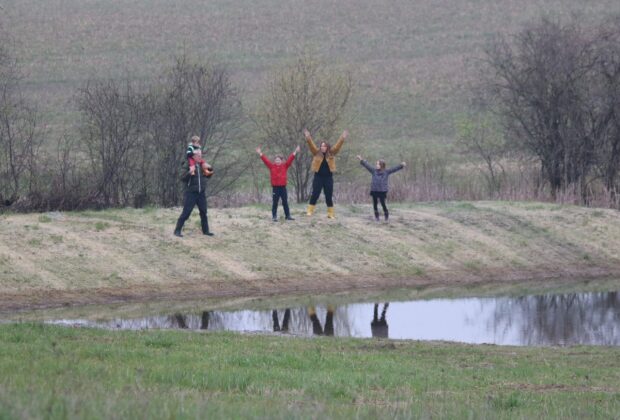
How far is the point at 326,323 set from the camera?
21750 millimetres

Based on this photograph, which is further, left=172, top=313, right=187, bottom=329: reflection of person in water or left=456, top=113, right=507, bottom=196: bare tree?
left=456, top=113, right=507, bottom=196: bare tree

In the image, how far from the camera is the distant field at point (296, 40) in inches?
3059

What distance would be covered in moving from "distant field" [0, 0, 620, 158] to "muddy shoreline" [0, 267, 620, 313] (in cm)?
3544

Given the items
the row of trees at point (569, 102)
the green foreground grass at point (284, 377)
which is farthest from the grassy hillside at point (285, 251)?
the row of trees at point (569, 102)

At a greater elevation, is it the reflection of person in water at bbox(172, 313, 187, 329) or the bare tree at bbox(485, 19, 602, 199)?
the bare tree at bbox(485, 19, 602, 199)

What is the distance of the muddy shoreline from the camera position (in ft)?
76.5

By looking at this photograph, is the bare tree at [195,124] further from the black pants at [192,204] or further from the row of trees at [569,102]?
the row of trees at [569,102]

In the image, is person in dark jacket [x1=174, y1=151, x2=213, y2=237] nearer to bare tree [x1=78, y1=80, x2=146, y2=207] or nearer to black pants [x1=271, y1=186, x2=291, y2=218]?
black pants [x1=271, y1=186, x2=291, y2=218]

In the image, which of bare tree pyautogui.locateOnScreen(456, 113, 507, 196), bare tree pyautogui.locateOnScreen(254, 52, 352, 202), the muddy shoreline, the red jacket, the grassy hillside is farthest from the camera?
bare tree pyautogui.locateOnScreen(456, 113, 507, 196)

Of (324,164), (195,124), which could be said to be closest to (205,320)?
(324,164)

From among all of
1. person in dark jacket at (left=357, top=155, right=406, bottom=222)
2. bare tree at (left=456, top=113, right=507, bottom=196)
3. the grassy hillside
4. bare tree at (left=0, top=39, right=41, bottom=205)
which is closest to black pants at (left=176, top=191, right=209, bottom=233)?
the grassy hillside

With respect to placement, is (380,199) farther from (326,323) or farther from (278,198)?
(326,323)

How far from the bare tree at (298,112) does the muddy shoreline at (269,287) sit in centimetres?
1032

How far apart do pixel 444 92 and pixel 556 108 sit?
41.9 m
